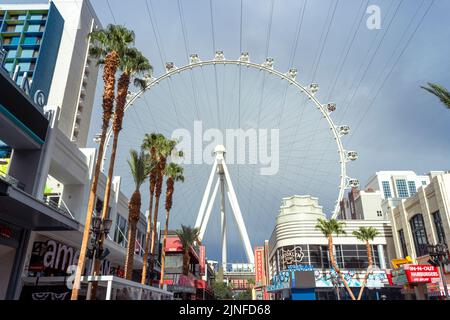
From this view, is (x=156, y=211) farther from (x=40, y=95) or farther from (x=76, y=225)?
(x=40, y=95)

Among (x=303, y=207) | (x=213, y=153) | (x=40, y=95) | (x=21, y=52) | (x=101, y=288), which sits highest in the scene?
(x=21, y=52)

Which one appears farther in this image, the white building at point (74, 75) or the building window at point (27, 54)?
the white building at point (74, 75)

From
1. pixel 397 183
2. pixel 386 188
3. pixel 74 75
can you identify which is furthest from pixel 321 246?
pixel 386 188

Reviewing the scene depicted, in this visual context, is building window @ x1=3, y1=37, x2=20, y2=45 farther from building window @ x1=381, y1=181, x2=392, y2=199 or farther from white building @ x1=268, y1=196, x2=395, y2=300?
building window @ x1=381, y1=181, x2=392, y2=199

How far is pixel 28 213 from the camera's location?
18891 mm

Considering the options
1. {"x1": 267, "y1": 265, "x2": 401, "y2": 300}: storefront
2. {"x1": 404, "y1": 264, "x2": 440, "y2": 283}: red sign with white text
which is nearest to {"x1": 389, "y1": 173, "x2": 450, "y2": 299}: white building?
{"x1": 404, "y1": 264, "x2": 440, "y2": 283}: red sign with white text

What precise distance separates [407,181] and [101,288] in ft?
475

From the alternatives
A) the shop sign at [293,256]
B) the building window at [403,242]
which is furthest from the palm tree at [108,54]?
the building window at [403,242]

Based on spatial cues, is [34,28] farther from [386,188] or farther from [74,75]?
[386,188]

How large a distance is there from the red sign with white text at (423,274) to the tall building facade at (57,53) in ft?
198

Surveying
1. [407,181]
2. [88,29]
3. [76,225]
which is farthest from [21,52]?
[407,181]

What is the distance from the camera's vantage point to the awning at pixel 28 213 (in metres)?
15.7

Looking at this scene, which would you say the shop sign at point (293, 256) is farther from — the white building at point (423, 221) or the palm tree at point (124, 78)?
the palm tree at point (124, 78)

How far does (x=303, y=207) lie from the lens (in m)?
71.0
